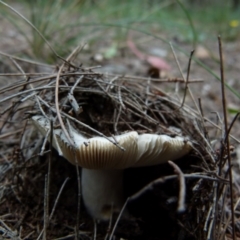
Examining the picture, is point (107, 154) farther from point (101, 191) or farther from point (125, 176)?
point (125, 176)

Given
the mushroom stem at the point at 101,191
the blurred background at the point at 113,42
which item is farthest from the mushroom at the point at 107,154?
the blurred background at the point at 113,42

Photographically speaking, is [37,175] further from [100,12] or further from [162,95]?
[100,12]

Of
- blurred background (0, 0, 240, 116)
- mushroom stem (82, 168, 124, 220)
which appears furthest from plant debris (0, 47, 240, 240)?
blurred background (0, 0, 240, 116)

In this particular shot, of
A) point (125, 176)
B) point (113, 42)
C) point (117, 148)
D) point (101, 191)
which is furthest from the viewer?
point (113, 42)

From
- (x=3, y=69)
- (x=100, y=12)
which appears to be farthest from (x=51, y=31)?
(x=100, y=12)

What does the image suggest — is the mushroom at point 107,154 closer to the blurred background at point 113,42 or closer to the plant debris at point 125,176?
the plant debris at point 125,176

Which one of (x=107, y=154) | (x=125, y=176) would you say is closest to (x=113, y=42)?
(x=125, y=176)

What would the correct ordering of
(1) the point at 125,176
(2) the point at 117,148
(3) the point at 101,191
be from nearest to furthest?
1. (2) the point at 117,148
2. (3) the point at 101,191
3. (1) the point at 125,176

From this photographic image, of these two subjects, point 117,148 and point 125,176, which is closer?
point 117,148
